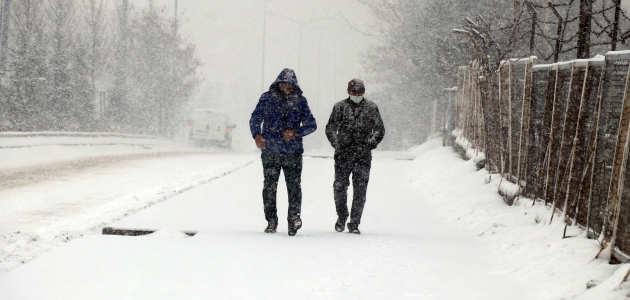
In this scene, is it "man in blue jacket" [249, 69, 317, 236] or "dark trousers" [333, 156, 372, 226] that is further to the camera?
"dark trousers" [333, 156, 372, 226]

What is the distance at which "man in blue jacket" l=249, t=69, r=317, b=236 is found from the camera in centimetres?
810

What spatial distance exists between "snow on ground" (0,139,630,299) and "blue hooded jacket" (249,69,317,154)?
1010mm

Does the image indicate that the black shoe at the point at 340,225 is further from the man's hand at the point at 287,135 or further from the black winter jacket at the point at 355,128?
the man's hand at the point at 287,135

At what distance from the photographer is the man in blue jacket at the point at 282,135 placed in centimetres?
810

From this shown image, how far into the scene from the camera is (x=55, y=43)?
30.1 metres

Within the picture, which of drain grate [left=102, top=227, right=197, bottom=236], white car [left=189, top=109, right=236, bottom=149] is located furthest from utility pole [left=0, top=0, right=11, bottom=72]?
drain grate [left=102, top=227, right=197, bottom=236]

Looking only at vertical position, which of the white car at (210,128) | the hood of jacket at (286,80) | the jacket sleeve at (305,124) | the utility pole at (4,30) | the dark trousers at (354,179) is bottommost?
the white car at (210,128)

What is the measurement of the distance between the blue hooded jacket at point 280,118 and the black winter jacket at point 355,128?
432 millimetres

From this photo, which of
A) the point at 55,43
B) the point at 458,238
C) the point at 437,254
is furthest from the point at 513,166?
Result: the point at 55,43

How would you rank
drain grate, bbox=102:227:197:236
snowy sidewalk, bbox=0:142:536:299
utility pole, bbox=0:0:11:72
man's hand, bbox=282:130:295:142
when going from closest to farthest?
1. snowy sidewalk, bbox=0:142:536:299
2. drain grate, bbox=102:227:197:236
3. man's hand, bbox=282:130:295:142
4. utility pole, bbox=0:0:11:72

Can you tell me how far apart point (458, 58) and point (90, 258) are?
21.5m

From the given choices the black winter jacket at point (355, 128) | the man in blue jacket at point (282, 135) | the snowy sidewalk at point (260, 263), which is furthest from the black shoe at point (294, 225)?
the black winter jacket at point (355, 128)

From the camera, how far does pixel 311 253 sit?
6.95 meters

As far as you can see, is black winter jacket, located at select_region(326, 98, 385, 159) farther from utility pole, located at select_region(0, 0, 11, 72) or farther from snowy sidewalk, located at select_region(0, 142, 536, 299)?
utility pole, located at select_region(0, 0, 11, 72)
